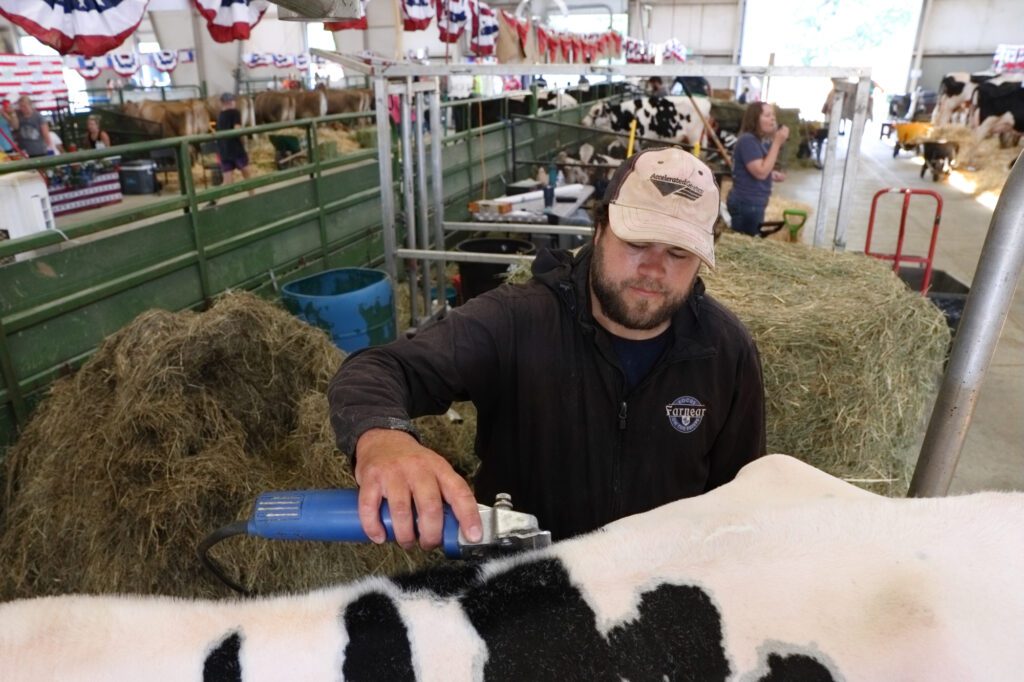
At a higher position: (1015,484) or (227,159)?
(227,159)

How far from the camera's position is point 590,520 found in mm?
1806

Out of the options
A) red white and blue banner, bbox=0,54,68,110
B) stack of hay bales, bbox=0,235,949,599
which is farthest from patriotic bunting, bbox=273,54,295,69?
stack of hay bales, bbox=0,235,949,599

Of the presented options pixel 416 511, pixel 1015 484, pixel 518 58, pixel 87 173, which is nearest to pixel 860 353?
pixel 1015 484

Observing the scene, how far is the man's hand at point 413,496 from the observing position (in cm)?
98

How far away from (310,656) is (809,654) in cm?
66

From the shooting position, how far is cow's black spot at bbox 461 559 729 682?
2.93 feet

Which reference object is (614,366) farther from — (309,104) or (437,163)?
(309,104)

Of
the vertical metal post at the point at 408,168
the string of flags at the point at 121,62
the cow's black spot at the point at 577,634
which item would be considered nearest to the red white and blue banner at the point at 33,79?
the string of flags at the point at 121,62

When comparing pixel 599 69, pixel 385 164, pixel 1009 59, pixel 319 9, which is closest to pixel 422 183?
pixel 385 164

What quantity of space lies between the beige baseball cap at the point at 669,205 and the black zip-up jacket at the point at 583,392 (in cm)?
22

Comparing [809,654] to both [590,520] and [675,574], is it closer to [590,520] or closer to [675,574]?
[675,574]

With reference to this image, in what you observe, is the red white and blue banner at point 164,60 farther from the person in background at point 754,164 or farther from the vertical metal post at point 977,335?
the vertical metal post at point 977,335

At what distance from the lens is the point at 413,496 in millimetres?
1018

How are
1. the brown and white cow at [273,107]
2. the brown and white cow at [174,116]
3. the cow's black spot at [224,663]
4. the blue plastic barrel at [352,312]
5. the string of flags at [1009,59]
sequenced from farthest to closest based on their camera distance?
the string of flags at [1009,59] → the brown and white cow at [273,107] → the brown and white cow at [174,116] → the blue plastic barrel at [352,312] → the cow's black spot at [224,663]
